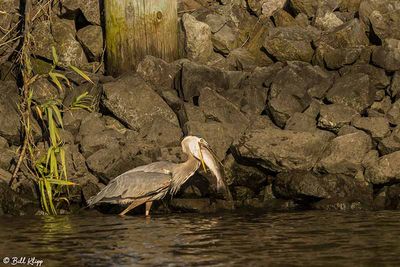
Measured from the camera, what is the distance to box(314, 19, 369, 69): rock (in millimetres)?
14406

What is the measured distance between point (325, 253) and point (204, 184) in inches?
153

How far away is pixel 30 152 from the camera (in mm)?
13211

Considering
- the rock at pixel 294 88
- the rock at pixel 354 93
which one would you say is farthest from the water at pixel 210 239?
the rock at pixel 354 93

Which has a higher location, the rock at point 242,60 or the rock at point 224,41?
the rock at point 224,41

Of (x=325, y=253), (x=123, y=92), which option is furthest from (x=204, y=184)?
(x=325, y=253)

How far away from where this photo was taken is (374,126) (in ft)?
43.5

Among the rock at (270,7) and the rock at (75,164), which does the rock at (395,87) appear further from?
the rock at (75,164)

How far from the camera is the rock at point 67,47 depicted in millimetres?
15258

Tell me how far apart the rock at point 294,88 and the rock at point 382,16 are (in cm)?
→ 116

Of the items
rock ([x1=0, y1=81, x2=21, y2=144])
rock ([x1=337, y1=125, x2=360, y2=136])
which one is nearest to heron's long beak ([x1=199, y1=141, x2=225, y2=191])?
rock ([x1=337, y1=125, x2=360, y2=136])

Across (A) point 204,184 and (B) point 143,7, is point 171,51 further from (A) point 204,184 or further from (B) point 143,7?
(A) point 204,184

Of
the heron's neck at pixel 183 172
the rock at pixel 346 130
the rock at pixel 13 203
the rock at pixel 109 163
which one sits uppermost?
the rock at pixel 346 130

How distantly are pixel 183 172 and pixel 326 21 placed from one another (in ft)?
12.5

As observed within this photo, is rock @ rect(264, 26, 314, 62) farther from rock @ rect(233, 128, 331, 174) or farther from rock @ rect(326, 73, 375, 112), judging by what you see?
rock @ rect(233, 128, 331, 174)
